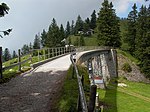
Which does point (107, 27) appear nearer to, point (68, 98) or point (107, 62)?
point (107, 62)

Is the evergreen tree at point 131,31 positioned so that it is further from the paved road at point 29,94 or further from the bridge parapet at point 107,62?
the paved road at point 29,94

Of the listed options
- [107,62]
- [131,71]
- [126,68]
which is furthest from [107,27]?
[131,71]

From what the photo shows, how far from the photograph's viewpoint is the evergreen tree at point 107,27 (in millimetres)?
69250

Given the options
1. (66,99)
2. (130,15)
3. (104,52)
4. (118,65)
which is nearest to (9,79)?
(66,99)

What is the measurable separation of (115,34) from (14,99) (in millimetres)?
60256

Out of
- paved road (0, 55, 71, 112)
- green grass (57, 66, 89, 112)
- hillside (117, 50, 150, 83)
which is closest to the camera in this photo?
green grass (57, 66, 89, 112)

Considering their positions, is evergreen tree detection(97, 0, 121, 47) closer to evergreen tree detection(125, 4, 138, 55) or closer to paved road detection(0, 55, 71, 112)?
evergreen tree detection(125, 4, 138, 55)

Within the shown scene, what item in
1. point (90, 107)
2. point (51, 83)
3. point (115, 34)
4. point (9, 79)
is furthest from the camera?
point (115, 34)

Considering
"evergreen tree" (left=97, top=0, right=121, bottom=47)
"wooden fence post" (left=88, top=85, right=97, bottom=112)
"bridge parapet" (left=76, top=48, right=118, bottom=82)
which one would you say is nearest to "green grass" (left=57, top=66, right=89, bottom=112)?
"wooden fence post" (left=88, top=85, right=97, bottom=112)

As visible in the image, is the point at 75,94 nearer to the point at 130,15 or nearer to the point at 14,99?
the point at 14,99

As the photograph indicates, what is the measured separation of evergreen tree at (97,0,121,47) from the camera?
6925cm

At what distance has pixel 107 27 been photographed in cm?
6994

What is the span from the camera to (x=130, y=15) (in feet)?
277

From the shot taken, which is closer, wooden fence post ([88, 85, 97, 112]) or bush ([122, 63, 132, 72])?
wooden fence post ([88, 85, 97, 112])
